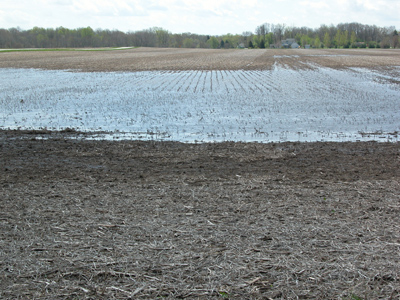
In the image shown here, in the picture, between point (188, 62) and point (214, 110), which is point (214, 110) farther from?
point (188, 62)

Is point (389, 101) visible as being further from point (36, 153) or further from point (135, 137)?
point (36, 153)

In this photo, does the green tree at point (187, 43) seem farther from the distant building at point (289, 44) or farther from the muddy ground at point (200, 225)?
the muddy ground at point (200, 225)

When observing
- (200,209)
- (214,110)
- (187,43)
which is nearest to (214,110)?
(214,110)

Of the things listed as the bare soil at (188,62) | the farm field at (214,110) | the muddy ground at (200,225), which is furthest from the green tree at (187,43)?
the muddy ground at (200,225)

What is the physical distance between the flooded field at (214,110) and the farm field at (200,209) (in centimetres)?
17

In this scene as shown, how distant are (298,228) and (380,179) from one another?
3319 mm

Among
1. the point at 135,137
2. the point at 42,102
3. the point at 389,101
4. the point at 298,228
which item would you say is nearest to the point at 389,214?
the point at 298,228

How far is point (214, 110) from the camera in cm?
1758

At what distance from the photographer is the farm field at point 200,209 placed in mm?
4438

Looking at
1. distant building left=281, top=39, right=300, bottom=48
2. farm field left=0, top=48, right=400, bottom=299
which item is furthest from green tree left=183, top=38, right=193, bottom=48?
farm field left=0, top=48, right=400, bottom=299

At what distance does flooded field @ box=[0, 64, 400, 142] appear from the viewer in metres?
13.4

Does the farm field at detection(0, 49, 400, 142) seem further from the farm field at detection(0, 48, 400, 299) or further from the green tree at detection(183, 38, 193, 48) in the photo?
the green tree at detection(183, 38, 193, 48)

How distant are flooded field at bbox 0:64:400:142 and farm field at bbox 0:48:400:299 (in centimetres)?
17

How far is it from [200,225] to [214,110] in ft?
39.5
